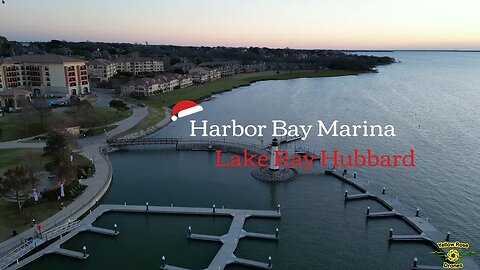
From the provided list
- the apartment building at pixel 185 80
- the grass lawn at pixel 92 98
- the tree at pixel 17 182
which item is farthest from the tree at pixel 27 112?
the apartment building at pixel 185 80

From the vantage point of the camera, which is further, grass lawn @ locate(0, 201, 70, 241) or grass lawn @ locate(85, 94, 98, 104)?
grass lawn @ locate(85, 94, 98, 104)

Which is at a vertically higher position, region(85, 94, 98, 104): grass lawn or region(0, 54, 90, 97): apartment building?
region(0, 54, 90, 97): apartment building

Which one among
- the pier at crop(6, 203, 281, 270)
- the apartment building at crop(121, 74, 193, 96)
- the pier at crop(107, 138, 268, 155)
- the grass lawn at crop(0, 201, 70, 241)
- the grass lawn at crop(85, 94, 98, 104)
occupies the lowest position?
the pier at crop(6, 203, 281, 270)

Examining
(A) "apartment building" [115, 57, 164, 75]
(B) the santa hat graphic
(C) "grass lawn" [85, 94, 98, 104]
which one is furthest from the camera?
(A) "apartment building" [115, 57, 164, 75]

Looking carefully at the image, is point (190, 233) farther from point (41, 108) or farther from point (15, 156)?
point (41, 108)

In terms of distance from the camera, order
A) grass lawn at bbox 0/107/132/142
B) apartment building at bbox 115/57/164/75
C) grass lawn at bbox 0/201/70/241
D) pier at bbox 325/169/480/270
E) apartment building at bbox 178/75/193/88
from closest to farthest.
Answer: grass lawn at bbox 0/201/70/241 → pier at bbox 325/169/480/270 → grass lawn at bbox 0/107/132/142 → apartment building at bbox 178/75/193/88 → apartment building at bbox 115/57/164/75

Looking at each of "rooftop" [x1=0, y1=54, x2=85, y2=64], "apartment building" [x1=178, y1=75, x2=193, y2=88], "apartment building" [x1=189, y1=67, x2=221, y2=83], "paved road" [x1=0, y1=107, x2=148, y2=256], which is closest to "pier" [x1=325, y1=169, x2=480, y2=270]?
"paved road" [x1=0, y1=107, x2=148, y2=256]

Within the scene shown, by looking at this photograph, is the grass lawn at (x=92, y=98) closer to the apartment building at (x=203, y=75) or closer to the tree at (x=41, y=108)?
the tree at (x=41, y=108)

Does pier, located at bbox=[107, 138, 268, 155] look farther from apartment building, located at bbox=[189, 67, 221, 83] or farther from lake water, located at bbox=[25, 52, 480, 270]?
apartment building, located at bbox=[189, 67, 221, 83]
